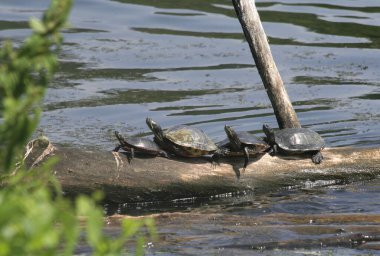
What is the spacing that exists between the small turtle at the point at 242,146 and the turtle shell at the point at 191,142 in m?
0.15

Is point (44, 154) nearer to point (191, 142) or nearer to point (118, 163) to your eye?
point (118, 163)

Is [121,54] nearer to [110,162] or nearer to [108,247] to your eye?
[110,162]

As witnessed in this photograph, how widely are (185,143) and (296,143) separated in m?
0.96

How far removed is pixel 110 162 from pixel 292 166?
1.59 metres

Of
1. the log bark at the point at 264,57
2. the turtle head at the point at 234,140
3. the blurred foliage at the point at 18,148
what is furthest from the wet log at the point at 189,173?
the blurred foliage at the point at 18,148

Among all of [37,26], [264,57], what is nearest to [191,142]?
[264,57]

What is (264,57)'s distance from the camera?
8070mm

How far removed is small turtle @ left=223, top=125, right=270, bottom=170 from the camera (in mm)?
7059

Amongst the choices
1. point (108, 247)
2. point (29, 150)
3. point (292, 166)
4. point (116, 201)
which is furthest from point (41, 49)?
point (292, 166)

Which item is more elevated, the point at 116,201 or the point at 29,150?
the point at 29,150

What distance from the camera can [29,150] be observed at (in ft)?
21.0

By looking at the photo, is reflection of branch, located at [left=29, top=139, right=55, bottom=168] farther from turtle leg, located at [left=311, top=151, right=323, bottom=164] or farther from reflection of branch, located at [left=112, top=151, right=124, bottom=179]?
turtle leg, located at [left=311, top=151, right=323, bottom=164]

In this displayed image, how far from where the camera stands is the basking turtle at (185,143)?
22.8ft

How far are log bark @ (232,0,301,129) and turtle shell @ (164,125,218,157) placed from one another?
1270 millimetres
